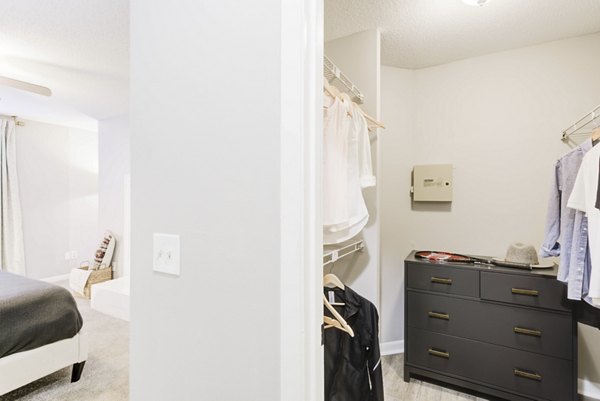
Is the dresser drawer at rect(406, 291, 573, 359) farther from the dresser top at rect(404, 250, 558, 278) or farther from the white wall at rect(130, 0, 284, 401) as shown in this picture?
the white wall at rect(130, 0, 284, 401)

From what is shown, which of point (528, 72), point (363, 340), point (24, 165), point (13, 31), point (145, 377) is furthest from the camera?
point (24, 165)

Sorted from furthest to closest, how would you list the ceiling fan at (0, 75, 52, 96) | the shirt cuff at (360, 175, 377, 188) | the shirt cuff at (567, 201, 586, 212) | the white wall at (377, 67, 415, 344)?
1. the white wall at (377, 67, 415, 344)
2. the ceiling fan at (0, 75, 52, 96)
3. the shirt cuff at (360, 175, 377, 188)
4. the shirt cuff at (567, 201, 586, 212)

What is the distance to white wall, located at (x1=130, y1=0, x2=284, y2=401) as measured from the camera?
76 centimetres

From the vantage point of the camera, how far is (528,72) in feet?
7.59

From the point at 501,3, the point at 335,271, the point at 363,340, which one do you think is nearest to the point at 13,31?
the point at 335,271

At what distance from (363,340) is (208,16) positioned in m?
1.39

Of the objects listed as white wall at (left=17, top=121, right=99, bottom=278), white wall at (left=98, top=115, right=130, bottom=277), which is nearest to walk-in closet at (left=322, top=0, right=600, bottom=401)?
white wall at (left=98, top=115, right=130, bottom=277)

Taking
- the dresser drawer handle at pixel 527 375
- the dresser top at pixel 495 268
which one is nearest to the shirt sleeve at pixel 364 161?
the dresser top at pixel 495 268

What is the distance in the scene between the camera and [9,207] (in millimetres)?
4062

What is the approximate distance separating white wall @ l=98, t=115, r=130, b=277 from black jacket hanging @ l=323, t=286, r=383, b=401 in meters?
3.78

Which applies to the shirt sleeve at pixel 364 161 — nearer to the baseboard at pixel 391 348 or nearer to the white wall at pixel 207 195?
the white wall at pixel 207 195

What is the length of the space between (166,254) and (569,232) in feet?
6.46

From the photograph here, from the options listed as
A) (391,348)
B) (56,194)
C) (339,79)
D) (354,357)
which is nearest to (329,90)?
(339,79)

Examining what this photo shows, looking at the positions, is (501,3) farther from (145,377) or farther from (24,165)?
(24,165)
